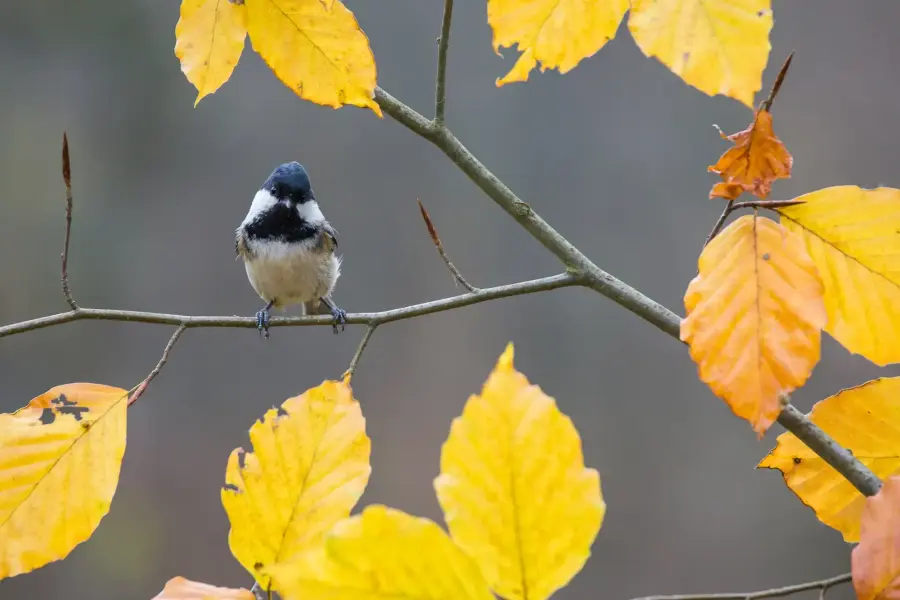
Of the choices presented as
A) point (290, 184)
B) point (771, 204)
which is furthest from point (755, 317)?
point (290, 184)

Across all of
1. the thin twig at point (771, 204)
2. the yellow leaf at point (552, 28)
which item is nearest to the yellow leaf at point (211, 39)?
the yellow leaf at point (552, 28)

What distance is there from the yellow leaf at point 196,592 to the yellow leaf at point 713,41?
22cm

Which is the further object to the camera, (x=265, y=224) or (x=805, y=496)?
(x=265, y=224)

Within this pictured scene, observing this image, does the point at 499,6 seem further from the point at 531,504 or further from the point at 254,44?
the point at 531,504

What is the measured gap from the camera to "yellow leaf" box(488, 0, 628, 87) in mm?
312

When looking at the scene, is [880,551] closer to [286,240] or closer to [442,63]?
[442,63]

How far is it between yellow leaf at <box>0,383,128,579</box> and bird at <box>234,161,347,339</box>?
755 mm

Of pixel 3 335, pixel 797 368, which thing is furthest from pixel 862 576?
pixel 3 335

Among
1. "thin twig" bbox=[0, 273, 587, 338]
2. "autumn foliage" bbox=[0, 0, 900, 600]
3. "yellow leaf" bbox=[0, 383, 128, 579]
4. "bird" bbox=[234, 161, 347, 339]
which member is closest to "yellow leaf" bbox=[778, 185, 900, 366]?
"autumn foliage" bbox=[0, 0, 900, 600]

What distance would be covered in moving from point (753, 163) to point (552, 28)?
94mm

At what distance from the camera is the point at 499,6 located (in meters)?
0.31

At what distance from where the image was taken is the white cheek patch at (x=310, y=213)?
110cm

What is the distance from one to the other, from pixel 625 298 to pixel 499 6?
15cm

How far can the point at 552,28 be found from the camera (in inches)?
12.4
